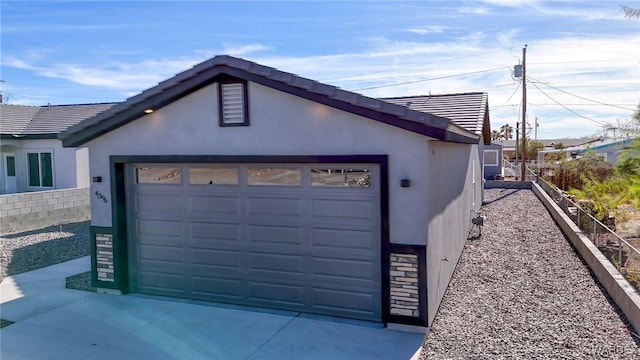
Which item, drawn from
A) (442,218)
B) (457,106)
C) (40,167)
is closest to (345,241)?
(442,218)

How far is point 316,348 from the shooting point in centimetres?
599

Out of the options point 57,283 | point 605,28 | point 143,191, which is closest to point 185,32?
point 143,191

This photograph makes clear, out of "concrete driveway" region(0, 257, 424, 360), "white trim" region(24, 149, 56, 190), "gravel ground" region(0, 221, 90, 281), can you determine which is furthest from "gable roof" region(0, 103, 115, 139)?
"concrete driveway" region(0, 257, 424, 360)

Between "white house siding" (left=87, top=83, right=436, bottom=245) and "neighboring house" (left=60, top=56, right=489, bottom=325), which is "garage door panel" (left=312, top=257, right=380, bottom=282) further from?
"white house siding" (left=87, top=83, right=436, bottom=245)

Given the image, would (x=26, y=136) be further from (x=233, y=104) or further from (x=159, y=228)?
(x=233, y=104)

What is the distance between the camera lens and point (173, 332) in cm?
658

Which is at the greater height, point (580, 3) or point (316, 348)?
point (580, 3)

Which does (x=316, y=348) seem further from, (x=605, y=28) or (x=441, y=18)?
(x=605, y=28)

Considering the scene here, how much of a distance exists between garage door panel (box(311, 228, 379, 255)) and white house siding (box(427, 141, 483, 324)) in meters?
0.86

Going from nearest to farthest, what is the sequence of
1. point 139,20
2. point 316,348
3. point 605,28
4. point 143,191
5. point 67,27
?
point 316,348, point 143,191, point 139,20, point 67,27, point 605,28

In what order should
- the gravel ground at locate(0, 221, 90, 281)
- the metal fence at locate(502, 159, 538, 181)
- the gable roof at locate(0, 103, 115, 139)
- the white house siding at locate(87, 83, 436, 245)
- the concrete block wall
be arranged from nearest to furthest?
1. the white house siding at locate(87, 83, 436, 245)
2. the gravel ground at locate(0, 221, 90, 281)
3. the concrete block wall
4. the gable roof at locate(0, 103, 115, 139)
5. the metal fence at locate(502, 159, 538, 181)

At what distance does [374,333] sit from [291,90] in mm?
3612

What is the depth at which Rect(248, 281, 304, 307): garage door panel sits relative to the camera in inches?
291

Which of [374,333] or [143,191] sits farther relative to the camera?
[143,191]
